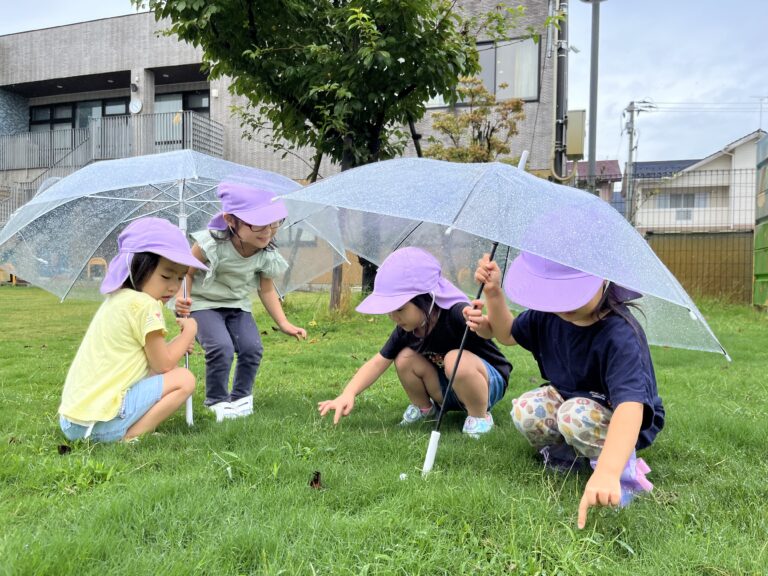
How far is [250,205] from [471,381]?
4.69 ft

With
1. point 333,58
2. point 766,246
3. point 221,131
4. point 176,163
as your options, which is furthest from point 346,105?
point 221,131

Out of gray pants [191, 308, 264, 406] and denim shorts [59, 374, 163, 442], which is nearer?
denim shorts [59, 374, 163, 442]

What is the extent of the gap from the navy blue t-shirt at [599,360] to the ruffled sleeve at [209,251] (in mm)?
1705

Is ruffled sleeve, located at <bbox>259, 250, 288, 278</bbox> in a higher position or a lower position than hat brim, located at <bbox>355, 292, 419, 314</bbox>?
higher

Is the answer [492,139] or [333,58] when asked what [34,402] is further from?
[492,139]

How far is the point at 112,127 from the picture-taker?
1648cm

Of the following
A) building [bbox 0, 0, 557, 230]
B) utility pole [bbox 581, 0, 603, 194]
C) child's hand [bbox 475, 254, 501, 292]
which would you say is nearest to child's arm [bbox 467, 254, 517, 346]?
child's hand [bbox 475, 254, 501, 292]

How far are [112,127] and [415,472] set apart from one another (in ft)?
54.9

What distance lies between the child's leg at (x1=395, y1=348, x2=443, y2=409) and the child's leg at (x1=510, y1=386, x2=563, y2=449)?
70 cm

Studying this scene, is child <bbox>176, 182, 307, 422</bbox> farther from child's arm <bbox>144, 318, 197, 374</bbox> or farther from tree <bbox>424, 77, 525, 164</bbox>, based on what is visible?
tree <bbox>424, 77, 525, 164</bbox>

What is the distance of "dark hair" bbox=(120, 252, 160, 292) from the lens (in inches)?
108

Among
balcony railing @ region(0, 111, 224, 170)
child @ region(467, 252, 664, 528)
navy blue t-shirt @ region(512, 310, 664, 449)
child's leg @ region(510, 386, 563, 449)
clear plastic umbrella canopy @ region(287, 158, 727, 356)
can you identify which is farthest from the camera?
balcony railing @ region(0, 111, 224, 170)

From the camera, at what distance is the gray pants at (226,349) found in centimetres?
337

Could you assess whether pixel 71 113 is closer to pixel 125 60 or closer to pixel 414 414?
pixel 125 60
